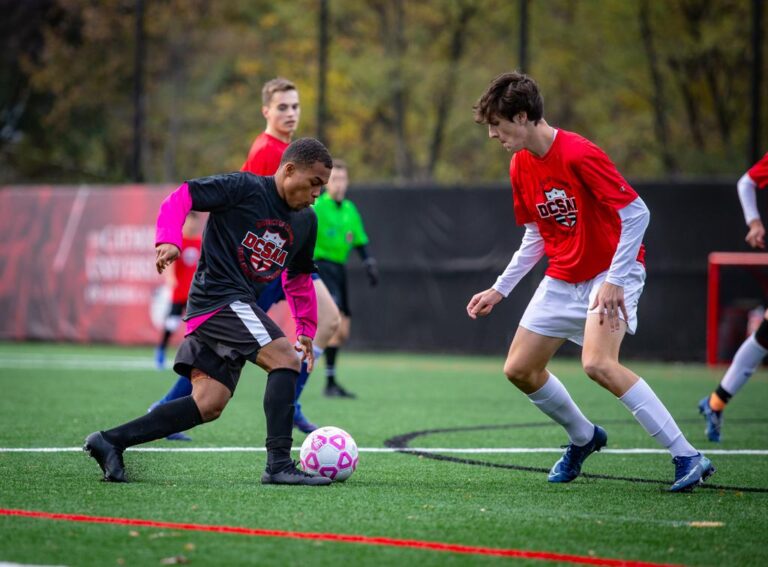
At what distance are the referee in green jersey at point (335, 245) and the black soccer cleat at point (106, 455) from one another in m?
5.90

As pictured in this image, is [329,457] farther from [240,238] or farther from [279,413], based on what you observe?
[240,238]

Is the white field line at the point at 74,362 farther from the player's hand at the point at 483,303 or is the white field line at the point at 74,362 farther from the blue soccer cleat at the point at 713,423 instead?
the player's hand at the point at 483,303

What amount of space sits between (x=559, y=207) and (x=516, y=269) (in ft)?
2.01

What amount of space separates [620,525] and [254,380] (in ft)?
30.3

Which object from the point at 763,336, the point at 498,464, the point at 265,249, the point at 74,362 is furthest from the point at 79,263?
the point at 265,249

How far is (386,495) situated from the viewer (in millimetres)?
5945

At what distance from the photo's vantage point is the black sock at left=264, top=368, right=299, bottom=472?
6156 millimetres

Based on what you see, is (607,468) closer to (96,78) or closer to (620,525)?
(620,525)

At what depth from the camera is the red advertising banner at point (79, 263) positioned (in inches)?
796

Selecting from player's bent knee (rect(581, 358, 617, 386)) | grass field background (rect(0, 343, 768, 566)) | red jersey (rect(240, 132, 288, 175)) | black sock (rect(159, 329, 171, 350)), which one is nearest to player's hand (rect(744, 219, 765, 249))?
grass field background (rect(0, 343, 768, 566))

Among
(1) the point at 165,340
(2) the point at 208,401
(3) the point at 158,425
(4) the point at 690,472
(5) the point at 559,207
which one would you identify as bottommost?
(1) the point at 165,340

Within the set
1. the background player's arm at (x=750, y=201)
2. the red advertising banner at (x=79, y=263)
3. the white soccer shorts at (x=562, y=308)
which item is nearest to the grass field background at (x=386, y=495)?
the white soccer shorts at (x=562, y=308)

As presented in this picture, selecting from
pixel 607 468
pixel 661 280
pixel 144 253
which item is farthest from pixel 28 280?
pixel 607 468

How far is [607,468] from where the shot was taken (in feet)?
23.9
